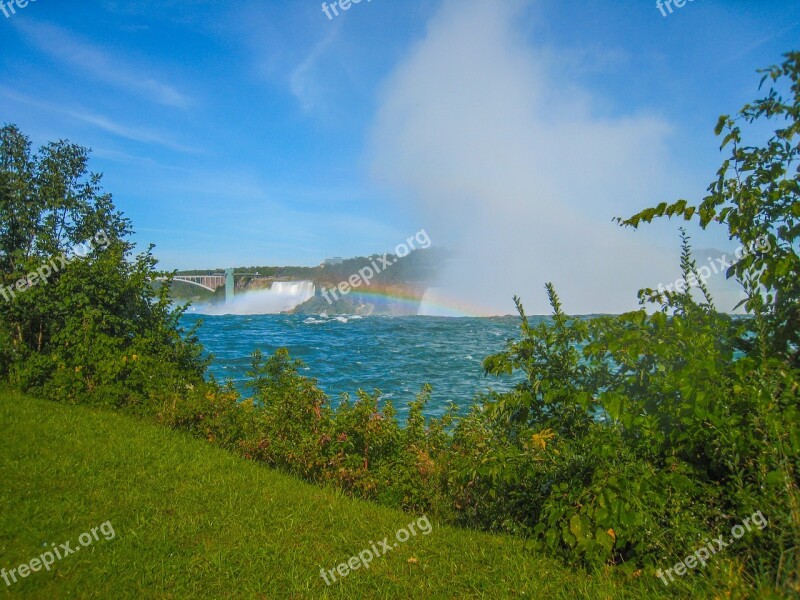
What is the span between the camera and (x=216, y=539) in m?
4.43

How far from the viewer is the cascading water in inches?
3300

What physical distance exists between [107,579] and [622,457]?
3790 mm

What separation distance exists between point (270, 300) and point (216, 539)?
8505cm

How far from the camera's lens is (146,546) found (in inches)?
169

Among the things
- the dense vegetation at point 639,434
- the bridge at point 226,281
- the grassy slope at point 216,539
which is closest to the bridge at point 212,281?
the bridge at point 226,281

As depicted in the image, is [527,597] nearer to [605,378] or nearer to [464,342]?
[605,378]

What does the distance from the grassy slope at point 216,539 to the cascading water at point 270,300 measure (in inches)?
3066

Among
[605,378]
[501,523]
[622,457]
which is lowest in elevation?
[501,523]

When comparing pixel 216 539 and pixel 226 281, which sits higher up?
pixel 226 281

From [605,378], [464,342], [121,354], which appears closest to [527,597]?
[605,378]

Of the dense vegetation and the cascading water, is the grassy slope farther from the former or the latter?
the cascading water

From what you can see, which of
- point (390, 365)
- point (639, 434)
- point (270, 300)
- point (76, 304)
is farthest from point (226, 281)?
point (639, 434)

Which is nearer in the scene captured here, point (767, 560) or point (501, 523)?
point (767, 560)

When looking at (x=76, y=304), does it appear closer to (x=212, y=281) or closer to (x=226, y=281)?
(x=212, y=281)
